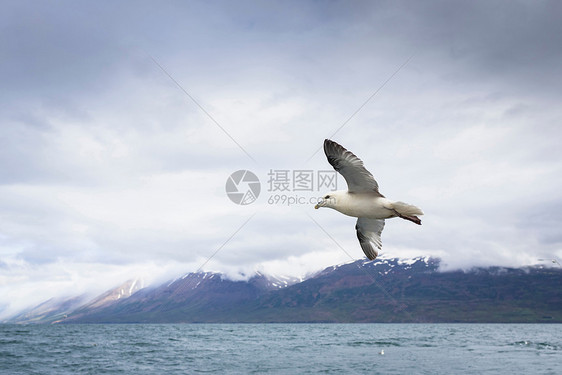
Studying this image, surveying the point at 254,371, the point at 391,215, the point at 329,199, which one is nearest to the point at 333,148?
the point at 329,199

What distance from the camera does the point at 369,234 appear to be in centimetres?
1147

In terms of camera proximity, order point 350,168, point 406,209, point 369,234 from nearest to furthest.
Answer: point 406,209, point 350,168, point 369,234

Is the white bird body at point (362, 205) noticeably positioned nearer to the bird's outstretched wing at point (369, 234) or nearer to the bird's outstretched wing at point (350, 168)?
the bird's outstretched wing at point (350, 168)

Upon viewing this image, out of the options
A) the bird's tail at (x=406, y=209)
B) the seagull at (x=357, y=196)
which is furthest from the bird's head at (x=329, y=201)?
the bird's tail at (x=406, y=209)

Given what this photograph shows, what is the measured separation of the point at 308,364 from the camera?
222 feet

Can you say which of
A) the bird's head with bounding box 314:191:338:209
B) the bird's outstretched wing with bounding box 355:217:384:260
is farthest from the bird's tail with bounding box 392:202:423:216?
the bird's outstretched wing with bounding box 355:217:384:260

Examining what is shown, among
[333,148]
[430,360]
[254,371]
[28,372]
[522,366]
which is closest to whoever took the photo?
[333,148]

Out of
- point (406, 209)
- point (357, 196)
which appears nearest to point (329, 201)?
point (357, 196)

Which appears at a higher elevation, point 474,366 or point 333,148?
point 333,148

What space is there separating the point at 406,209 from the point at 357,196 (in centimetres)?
98

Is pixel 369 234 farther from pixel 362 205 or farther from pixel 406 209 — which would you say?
pixel 406 209

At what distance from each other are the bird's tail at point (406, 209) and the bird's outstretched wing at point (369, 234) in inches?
86.1

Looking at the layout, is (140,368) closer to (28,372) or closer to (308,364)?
(28,372)

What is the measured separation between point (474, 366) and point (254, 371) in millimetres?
31855
